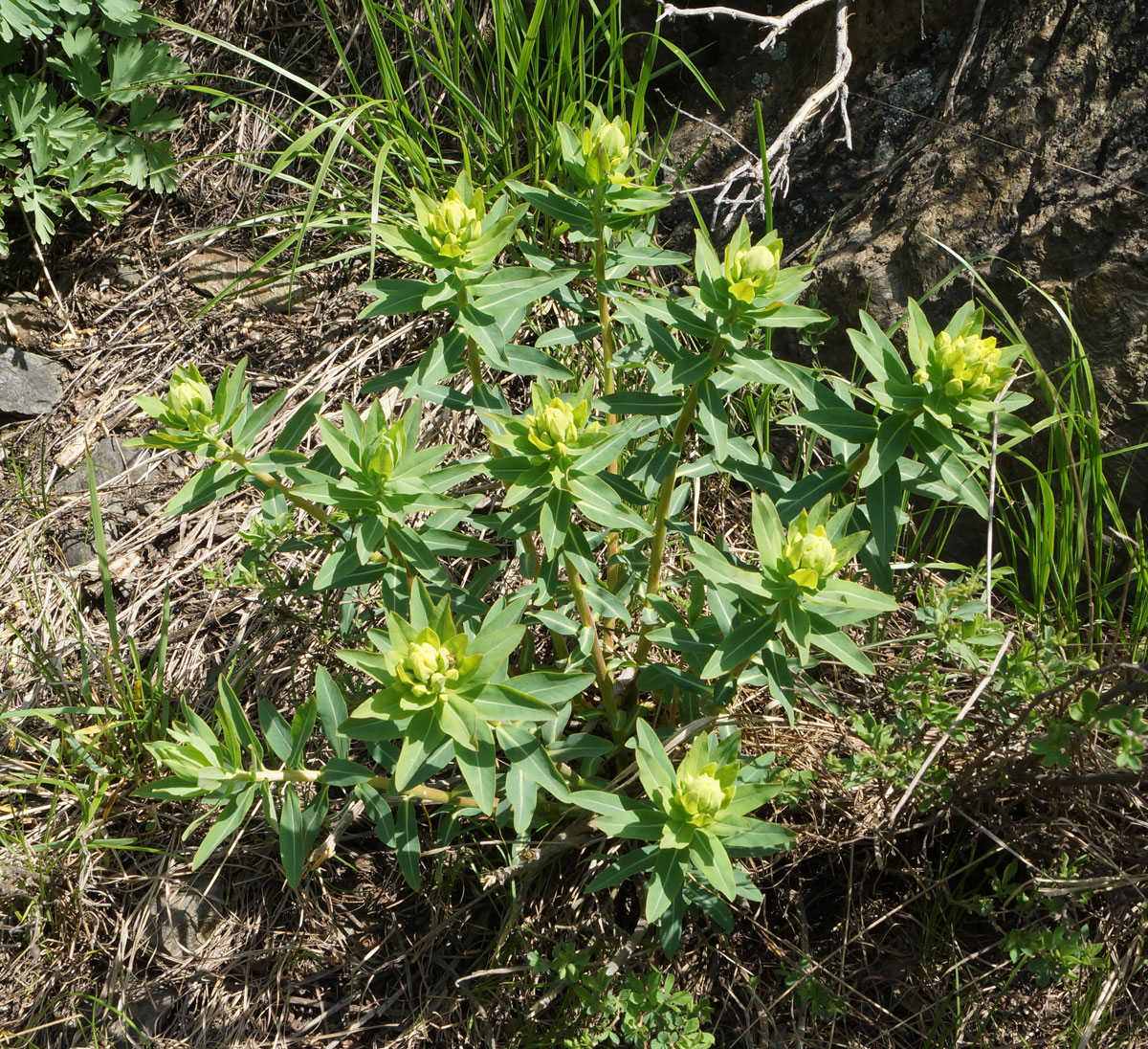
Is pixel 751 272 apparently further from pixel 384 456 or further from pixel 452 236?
pixel 384 456

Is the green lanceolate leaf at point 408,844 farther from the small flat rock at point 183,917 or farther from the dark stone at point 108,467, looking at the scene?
the dark stone at point 108,467

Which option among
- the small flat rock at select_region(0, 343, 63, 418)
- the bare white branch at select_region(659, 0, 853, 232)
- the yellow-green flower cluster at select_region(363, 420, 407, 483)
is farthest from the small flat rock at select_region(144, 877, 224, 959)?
the bare white branch at select_region(659, 0, 853, 232)

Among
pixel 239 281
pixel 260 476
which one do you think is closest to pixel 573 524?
pixel 260 476

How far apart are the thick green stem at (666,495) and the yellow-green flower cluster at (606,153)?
48 centimetres

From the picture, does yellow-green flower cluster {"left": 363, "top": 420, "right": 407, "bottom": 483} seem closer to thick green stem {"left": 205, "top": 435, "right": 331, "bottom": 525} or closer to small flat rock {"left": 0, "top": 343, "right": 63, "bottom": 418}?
thick green stem {"left": 205, "top": 435, "right": 331, "bottom": 525}

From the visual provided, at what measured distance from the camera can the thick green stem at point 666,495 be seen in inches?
80.3

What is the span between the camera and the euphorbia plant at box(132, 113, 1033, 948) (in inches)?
69.7

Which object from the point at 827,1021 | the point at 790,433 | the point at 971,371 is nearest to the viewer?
the point at 971,371

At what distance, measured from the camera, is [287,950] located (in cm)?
250

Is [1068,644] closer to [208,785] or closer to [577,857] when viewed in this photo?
[577,857]

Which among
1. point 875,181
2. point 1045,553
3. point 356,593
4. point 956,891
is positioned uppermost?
point 875,181

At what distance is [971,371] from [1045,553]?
0.88 m

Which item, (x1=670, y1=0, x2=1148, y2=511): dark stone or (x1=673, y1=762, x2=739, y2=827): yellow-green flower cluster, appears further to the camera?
(x1=670, y1=0, x2=1148, y2=511): dark stone

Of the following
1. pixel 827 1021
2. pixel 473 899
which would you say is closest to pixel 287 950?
pixel 473 899
